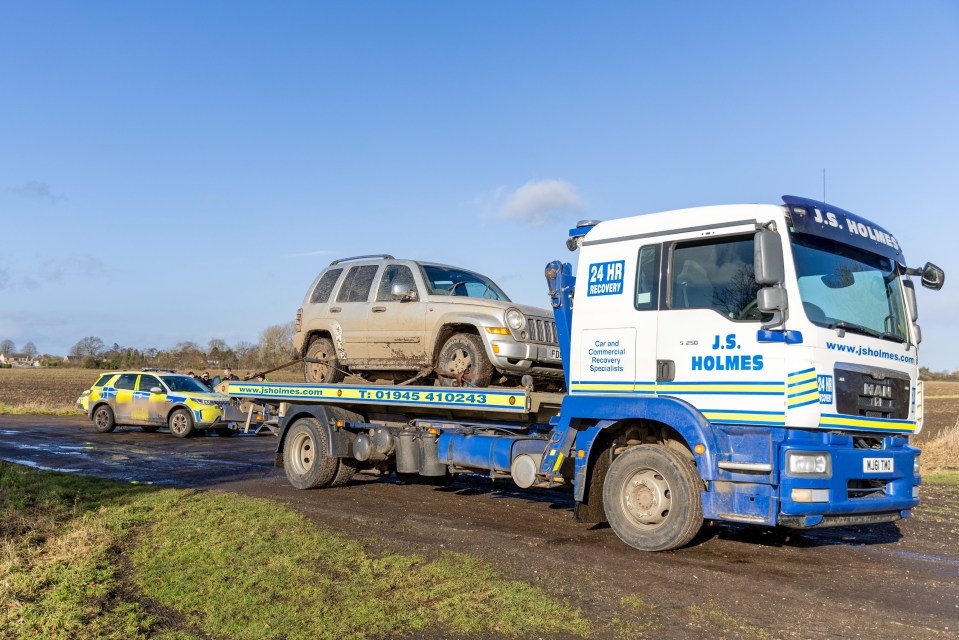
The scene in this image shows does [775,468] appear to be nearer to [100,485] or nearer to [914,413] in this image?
[914,413]

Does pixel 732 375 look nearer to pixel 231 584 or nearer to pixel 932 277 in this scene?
pixel 932 277

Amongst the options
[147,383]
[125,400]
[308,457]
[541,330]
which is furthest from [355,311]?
[125,400]

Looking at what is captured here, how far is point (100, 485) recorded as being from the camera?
1071 cm

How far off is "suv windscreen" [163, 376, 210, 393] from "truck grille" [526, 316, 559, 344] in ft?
43.1

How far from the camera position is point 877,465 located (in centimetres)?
697

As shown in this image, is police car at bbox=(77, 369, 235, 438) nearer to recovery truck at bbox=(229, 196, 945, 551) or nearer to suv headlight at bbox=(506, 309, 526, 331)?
suv headlight at bbox=(506, 309, 526, 331)

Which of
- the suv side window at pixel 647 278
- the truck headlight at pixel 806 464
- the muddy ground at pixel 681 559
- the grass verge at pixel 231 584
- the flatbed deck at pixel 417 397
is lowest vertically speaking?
the grass verge at pixel 231 584

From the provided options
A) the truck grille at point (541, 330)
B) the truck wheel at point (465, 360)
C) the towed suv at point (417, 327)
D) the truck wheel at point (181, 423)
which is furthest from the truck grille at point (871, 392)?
the truck wheel at point (181, 423)

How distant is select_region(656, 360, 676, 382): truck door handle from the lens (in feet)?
23.6

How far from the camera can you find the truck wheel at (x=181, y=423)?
19.9 metres

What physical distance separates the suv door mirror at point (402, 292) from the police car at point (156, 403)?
36.4ft

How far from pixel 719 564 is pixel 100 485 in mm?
7799

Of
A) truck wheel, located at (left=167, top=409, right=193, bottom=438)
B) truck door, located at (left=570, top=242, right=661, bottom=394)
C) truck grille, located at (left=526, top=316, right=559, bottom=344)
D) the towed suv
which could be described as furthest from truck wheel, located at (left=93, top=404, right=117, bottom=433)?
truck door, located at (left=570, top=242, right=661, bottom=394)

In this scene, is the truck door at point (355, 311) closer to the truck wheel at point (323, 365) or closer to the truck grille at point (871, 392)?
the truck wheel at point (323, 365)
